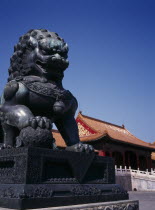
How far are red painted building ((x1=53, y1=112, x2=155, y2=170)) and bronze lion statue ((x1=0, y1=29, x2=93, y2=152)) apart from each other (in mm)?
17112

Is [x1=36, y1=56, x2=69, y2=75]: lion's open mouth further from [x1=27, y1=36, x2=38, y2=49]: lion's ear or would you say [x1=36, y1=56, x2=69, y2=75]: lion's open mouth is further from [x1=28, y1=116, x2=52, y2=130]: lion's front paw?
[x1=28, y1=116, x2=52, y2=130]: lion's front paw

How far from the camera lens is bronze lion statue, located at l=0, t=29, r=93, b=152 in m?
2.16

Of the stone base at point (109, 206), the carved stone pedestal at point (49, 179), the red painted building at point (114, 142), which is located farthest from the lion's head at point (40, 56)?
the red painted building at point (114, 142)

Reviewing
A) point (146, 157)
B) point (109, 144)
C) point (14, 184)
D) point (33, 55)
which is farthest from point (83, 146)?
point (146, 157)

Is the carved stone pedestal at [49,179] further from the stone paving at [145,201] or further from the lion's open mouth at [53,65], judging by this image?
the stone paving at [145,201]

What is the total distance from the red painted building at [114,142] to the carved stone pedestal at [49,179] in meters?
17.3

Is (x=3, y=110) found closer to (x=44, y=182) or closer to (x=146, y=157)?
(x=44, y=182)

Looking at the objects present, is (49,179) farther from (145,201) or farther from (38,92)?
(145,201)

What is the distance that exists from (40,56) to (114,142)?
19821mm

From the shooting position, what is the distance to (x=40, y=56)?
2322 mm

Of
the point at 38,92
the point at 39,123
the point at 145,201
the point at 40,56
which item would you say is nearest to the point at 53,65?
the point at 40,56

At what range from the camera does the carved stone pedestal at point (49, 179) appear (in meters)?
1.68

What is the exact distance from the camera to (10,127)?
2.21 meters

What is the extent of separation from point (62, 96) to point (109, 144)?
19.2m
